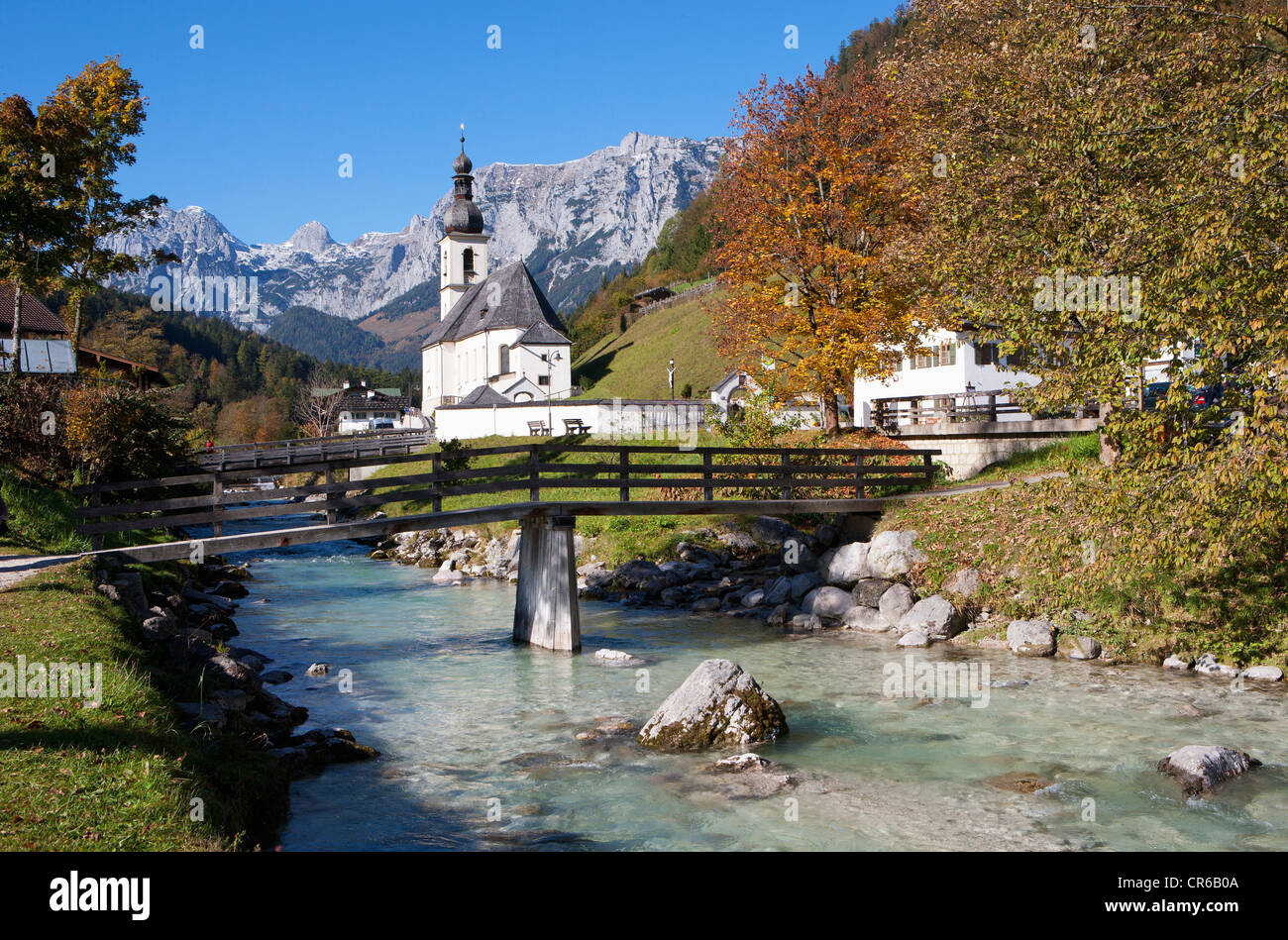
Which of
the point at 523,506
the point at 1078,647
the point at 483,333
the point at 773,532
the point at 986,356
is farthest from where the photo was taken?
the point at 483,333

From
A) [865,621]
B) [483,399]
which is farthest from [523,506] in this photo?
[483,399]

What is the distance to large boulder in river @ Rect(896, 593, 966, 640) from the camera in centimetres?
1870

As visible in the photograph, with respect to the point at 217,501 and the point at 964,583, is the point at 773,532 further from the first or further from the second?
the point at 217,501

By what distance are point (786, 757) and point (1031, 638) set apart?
7.87 meters

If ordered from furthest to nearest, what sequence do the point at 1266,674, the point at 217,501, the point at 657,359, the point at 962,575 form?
the point at 657,359 → the point at 962,575 → the point at 217,501 → the point at 1266,674

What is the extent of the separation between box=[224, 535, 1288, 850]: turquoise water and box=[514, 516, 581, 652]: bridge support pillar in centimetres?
56

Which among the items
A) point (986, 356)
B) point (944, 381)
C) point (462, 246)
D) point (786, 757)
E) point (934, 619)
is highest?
point (462, 246)

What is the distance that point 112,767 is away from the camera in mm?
7512

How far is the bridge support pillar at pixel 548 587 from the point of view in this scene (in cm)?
1867

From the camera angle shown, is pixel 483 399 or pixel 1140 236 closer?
pixel 1140 236

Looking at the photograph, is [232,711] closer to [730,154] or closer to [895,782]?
Result: [895,782]

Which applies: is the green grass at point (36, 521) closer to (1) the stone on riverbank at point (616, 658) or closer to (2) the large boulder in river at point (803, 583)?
(1) the stone on riverbank at point (616, 658)

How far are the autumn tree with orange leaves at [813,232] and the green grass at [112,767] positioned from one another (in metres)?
21.5

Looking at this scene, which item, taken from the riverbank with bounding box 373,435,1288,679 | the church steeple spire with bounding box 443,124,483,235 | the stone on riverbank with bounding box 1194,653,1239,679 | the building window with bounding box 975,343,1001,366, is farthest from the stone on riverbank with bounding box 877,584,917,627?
the church steeple spire with bounding box 443,124,483,235
